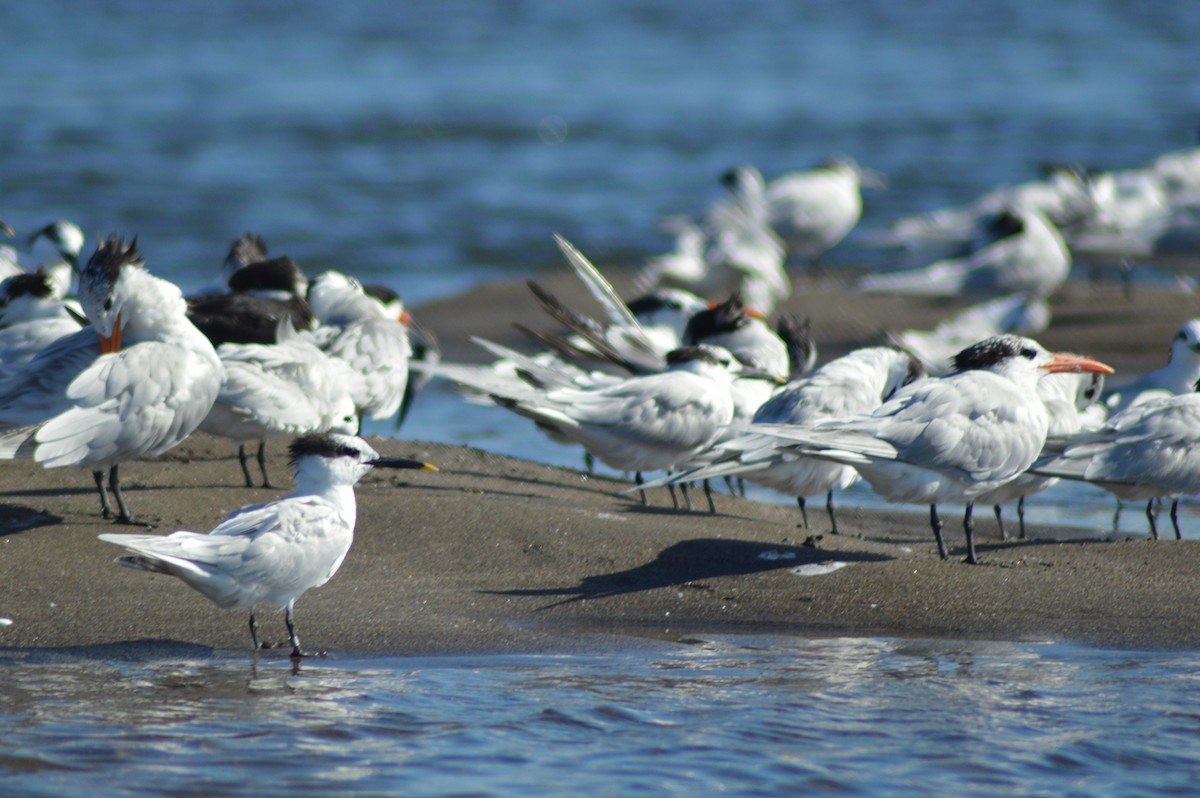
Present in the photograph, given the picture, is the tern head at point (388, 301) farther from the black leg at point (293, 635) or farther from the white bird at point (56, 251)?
the black leg at point (293, 635)

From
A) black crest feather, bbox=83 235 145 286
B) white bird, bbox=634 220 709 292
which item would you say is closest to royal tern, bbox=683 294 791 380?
black crest feather, bbox=83 235 145 286

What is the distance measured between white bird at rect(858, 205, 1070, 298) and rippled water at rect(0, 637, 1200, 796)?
307 inches

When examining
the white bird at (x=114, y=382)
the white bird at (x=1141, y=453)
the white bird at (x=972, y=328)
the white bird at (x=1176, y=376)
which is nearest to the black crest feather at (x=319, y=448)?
the white bird at (x=114, y=382)

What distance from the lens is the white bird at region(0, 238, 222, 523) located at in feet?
18.6

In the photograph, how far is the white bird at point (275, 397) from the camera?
21.0 feet

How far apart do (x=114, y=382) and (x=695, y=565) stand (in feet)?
7.01

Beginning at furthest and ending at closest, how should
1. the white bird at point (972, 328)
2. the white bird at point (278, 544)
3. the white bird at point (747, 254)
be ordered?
the white bird at point (747, 254), the white bird at point (972, 328), the white bird at point (278, 544)

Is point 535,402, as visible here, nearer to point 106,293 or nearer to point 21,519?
point 106,293

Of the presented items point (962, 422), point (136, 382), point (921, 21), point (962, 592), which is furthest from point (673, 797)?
point (921, 21)

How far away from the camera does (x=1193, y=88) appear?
2511cm

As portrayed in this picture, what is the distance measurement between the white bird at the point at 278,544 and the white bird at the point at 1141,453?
2782mm

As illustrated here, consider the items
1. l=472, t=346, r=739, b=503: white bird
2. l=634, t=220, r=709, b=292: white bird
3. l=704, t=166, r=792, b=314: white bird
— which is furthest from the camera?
l=634, t=220, r=709, b=292: white bird

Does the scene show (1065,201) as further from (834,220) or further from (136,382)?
(136,382)

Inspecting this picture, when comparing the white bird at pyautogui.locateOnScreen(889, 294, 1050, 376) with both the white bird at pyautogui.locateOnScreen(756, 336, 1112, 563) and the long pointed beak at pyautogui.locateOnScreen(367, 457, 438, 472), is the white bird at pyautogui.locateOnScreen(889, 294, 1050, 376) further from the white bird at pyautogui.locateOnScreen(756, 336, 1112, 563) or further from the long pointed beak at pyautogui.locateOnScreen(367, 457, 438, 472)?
the long pointed beak at pyautogui.locateOnScreen(367, 457, 438, 472)
